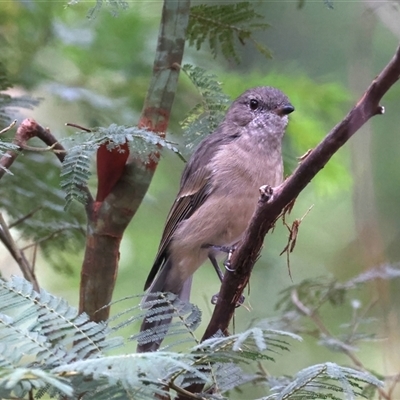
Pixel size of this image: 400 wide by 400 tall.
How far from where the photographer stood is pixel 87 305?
2.85m

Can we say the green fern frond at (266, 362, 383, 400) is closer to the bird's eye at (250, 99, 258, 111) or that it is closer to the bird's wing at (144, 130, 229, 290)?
the bird's wing at (144, 130, 229, 290)

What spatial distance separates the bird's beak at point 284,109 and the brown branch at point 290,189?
145 centimetres

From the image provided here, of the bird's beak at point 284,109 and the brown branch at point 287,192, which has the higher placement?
the bird's beak at point 284,109

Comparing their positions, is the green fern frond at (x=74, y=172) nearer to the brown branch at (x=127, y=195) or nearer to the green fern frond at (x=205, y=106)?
the brown branch at (x=127, y=195)

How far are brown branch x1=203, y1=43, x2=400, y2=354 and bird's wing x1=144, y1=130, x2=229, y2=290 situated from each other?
4.10ft

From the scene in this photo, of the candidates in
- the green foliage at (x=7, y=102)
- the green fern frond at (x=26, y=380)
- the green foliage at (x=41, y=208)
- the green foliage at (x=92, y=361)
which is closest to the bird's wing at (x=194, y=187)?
the green foliage at (x=41, y=208)

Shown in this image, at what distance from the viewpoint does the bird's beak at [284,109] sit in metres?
3.43

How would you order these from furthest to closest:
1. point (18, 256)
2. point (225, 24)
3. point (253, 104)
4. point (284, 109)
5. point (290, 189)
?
1. point (253, 104)
2. point (284, 109)
3. point (225, 24)
4. point (18, 256)
5. point (290, 189)

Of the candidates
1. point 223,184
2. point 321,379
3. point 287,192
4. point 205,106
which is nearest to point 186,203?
point 223,184

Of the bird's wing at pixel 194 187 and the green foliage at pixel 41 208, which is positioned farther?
the bird's wing at pixel 194 187

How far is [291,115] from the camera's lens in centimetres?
386

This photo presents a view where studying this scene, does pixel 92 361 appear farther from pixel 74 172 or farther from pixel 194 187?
pixel 194 187

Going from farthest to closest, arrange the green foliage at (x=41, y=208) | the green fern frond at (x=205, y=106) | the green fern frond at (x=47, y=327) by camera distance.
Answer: the green foliage at (x=41, y=208)
the green fern frond at (x=205, y=106)
the green fern frond at (x=47, y=327)

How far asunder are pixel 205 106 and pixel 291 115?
33.9 inches
